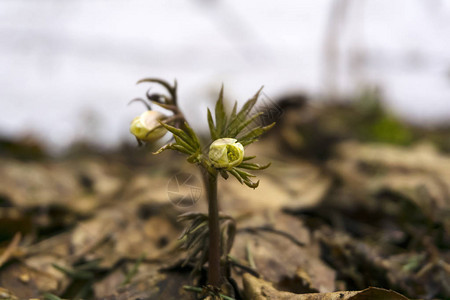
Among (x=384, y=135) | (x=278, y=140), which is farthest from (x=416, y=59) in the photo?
(x=278, y=140)

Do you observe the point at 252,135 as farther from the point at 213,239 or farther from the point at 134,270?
the point at 134,270

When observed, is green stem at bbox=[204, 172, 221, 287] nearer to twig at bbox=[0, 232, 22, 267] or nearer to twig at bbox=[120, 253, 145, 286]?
twig at bbox=[120, 253, 145, 286]

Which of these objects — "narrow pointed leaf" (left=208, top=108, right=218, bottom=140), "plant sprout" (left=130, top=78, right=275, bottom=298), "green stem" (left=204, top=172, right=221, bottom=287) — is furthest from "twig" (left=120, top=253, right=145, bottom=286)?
"narrow pointed leaf" (left=208, top=108, right=218, bottom=140)

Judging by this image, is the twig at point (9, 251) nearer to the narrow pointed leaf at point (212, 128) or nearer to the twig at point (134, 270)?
the twig at point (134, 270)

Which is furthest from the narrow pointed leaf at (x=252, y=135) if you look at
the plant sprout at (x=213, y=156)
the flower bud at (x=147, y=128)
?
the flower bud at (x=147, y=128)

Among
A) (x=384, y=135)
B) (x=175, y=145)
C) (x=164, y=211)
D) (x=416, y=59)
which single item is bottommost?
(x=164, y=211)

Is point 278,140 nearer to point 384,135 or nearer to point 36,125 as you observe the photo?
point 384,135
